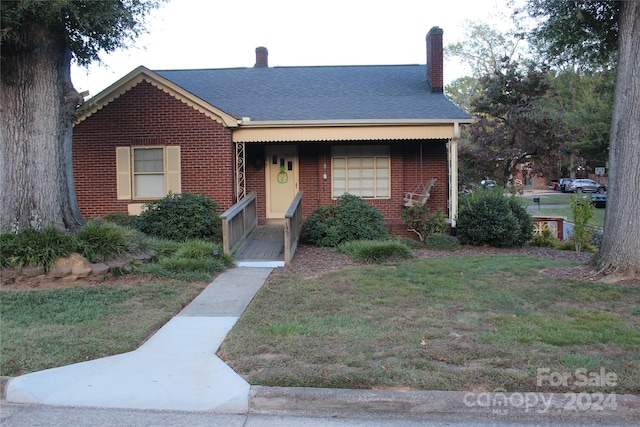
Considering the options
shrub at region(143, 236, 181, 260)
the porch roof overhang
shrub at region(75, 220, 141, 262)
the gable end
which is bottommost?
shrub at region(143, 236, 181, 260)

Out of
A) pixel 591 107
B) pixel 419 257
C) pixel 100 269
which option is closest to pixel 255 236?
pixel 419 257

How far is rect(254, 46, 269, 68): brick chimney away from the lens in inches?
788

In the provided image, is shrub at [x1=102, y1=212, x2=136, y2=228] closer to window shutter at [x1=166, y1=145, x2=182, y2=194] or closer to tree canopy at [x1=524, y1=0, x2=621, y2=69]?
window shutter at [x1=166, y1=145, x2=182, y2=194]

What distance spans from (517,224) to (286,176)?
20.8ft

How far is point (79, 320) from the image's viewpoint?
6762 millimetres

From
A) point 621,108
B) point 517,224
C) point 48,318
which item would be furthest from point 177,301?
point 517,224

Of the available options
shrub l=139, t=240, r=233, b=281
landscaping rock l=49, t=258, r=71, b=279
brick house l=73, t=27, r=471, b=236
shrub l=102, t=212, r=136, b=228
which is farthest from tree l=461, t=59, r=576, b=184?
landscaping rock l=49, t=258, r=71, b=279

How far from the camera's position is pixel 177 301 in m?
7.79

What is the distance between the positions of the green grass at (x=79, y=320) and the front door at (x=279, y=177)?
23.1 feet

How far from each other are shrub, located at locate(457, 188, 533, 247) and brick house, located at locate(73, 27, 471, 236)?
454mm

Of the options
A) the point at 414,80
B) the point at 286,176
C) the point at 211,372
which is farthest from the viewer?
the point at 414,80

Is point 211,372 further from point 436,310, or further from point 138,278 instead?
point 138,278

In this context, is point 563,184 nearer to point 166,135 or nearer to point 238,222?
point 166,135

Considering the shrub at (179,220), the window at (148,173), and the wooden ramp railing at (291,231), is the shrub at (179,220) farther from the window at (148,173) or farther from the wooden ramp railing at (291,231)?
the wooden ramp railing at (291,231)
